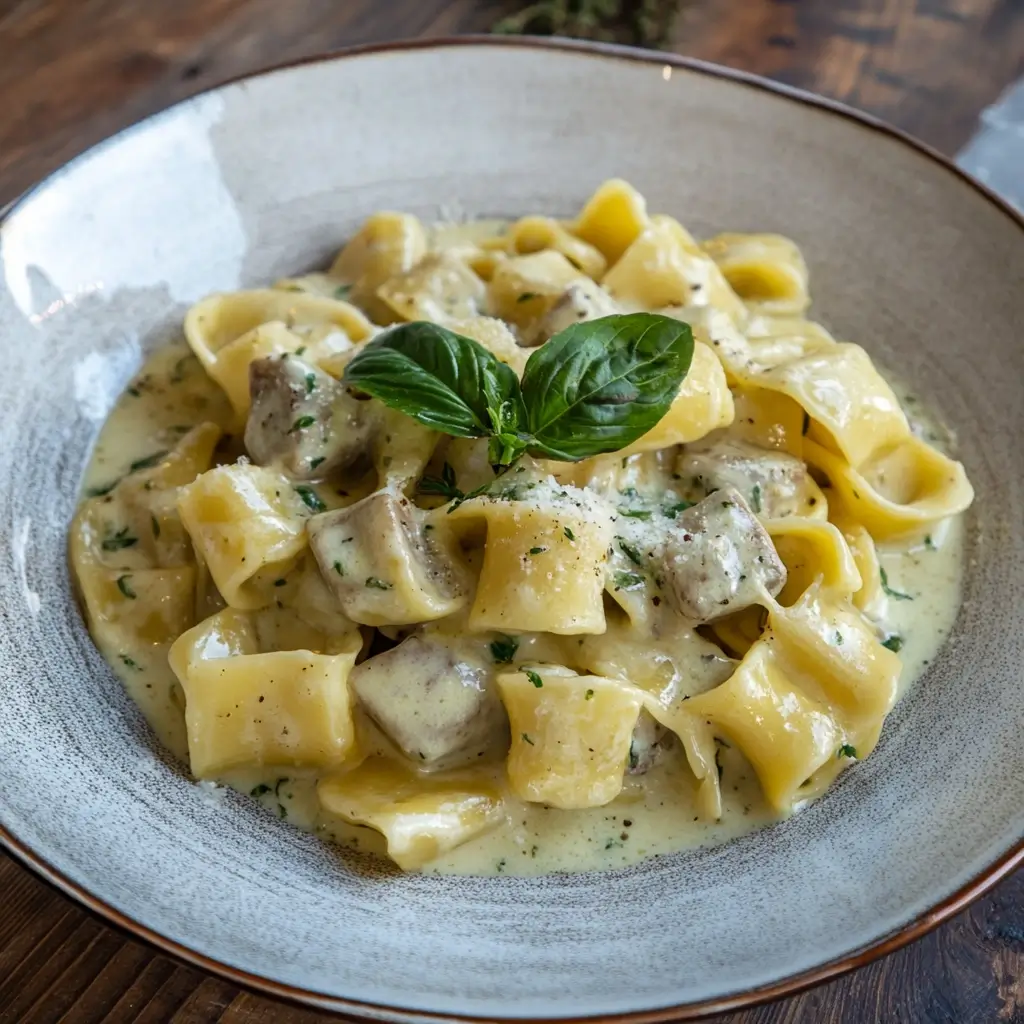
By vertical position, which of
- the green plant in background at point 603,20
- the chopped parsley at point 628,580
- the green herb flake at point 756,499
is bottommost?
the chopped parsley at point 628,580

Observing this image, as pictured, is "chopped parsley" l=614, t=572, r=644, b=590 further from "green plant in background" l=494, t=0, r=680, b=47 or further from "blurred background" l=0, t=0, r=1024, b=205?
"green plant in background" l=494, t=0, r=680, b=47

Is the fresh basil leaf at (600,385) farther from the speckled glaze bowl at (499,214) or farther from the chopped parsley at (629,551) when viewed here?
the speckled glaze bowl at (499,214)

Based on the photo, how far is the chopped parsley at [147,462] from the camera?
3.47 meters

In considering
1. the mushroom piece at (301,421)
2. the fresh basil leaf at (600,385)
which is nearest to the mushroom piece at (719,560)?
the fresh basil leaf at (600,385)

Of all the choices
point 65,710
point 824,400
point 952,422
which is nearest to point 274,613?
point 65,710

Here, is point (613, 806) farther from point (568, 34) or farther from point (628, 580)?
point (568, 34)

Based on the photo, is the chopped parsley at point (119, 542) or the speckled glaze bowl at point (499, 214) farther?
the chopped parsley at point (119, 542)

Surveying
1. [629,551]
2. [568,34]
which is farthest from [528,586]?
[568,34]

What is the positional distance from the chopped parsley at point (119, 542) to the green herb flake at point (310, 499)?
1.72ft

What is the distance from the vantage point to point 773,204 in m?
4.20

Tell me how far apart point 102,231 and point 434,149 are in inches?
48.4

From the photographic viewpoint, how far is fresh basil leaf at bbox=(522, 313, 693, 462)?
9.52ft

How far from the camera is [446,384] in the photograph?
2.93 metres

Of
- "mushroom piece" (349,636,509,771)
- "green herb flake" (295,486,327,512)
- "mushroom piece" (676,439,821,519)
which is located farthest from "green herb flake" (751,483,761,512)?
"green herb flake" (295,486,327,512)
